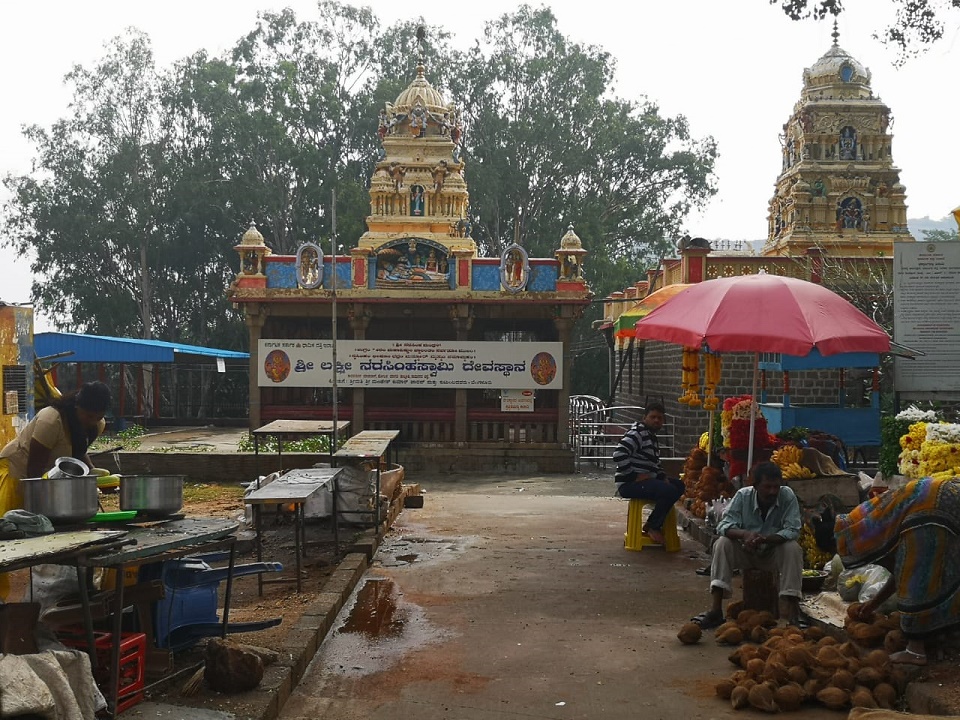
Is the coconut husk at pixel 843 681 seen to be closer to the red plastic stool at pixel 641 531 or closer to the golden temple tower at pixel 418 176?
the red plastic stool at pixel 641 531

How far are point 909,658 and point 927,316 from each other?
4.13m

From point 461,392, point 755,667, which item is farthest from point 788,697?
point 461,392

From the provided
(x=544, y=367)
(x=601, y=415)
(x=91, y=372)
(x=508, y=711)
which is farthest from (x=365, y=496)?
(x=91, y=372)

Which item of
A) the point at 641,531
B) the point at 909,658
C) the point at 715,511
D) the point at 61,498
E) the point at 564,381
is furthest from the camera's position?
the point at 564,381

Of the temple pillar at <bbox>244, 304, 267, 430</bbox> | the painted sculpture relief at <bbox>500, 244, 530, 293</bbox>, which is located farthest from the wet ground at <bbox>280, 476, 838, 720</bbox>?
the temple pillar at <bbox>244, 304, 267, 430</bbox>

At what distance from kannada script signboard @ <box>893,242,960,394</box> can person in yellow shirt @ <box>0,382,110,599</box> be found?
21.2ft

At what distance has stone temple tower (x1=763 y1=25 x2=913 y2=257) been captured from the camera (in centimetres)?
2870

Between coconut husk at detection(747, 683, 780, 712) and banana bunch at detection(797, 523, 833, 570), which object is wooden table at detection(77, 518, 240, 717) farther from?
banana bunch at detection(797, 523, 833, 570)

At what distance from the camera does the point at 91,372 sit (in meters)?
34.7

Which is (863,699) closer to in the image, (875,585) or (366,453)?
(875,585)

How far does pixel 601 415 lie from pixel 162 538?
65.7 ft

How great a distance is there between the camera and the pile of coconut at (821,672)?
202 inches

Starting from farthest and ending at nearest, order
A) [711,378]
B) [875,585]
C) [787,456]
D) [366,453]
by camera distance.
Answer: [366,453] → [711,378] → [787,456] → [875,585]

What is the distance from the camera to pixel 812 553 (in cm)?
793
